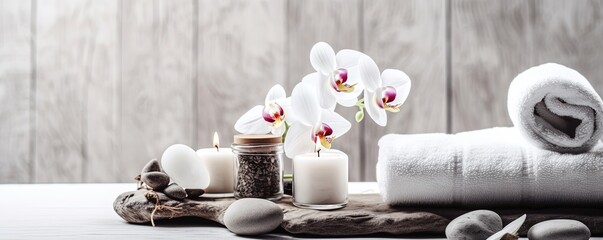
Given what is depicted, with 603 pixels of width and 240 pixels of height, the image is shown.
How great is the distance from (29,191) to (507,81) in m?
0.85

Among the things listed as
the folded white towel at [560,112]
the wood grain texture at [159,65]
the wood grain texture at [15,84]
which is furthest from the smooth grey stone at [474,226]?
the wood grain texture at [15,84]

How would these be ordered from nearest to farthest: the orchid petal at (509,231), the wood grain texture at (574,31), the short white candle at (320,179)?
the orchid petal at (509,231) → the short white candle at (320,179) → the wood grain texture at (574,31)

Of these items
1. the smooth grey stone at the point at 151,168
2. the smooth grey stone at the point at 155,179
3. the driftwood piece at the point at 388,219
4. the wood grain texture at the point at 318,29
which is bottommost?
the driftwood piece at the point at 388,219

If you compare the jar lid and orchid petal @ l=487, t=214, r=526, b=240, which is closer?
orchid petal @ l=487, t=214, r=526, b=240

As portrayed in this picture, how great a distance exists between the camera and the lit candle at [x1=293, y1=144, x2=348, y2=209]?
0.73m

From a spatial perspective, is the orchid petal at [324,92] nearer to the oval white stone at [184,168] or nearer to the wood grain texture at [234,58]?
the oval white stone at [184,168]

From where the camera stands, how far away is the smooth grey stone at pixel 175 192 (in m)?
0.74

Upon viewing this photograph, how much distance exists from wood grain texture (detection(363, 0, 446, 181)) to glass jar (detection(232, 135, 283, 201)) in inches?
18.6

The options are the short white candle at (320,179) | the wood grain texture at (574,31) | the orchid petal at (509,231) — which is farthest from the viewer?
the wood grain texture at (574,31)

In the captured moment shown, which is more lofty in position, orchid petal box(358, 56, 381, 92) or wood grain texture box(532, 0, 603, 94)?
wood grain texture box(532, 0, 603, 94)

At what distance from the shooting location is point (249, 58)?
1.18 meters

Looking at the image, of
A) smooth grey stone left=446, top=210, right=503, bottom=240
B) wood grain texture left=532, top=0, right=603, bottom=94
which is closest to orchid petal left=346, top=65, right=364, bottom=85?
smooth grey stone left=446, top=210, right=503, bottom=240

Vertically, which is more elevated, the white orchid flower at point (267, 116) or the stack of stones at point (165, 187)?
the white orchid flower at point (267, 116)

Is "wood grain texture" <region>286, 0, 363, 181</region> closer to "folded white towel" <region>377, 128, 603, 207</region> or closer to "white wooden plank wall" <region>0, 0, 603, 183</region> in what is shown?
"white wooden plank wall" <region>0, 0, 603, 183</region>
